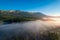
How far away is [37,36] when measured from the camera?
27.0 ft

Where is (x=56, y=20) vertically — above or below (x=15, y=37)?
above

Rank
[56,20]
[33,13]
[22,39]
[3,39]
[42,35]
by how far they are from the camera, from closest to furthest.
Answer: [3,39] < [22,39] < [42,35] < [56,20] < [33,13]

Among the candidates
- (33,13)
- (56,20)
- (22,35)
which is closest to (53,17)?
(56,20)

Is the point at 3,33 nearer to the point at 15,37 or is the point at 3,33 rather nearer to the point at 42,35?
the point at 15,37

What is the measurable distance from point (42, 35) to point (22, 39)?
1.51m

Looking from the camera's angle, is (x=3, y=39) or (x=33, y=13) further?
(x=33, y=13)

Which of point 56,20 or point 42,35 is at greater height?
point 56,20

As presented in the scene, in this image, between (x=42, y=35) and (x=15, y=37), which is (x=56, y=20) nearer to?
(x=42, y=35)

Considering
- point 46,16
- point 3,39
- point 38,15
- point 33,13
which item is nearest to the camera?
point 3,39

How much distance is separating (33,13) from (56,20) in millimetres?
5180

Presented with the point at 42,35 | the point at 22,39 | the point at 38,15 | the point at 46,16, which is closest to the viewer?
Answer: the point at 22,39

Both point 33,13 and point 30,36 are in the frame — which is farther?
point 33,13

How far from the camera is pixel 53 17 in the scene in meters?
12.5

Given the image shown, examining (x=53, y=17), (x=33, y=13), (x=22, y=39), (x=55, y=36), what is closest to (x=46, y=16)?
(x=53, y=17)
